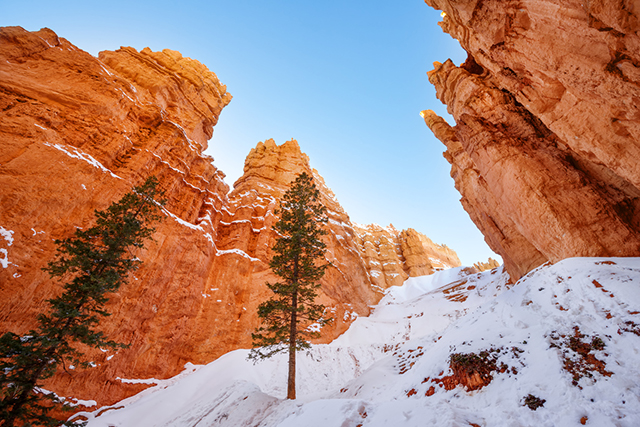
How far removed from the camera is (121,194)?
21.0m

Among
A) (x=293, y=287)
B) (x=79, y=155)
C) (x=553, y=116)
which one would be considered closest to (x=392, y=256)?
(x=553, y=116)

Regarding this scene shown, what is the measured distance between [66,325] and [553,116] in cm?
2513

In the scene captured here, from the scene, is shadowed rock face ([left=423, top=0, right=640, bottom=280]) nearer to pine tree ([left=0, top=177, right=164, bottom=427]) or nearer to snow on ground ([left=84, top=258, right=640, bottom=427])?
snow on ground ([left=84, top=258, right=640, bottom=427])

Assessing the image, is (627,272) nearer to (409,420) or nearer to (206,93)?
(409,420)

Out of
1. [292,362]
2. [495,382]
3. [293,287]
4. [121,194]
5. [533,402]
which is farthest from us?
[121,194]

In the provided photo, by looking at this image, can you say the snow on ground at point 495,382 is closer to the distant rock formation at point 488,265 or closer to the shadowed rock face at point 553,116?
the shadowed rock face at point 553,116

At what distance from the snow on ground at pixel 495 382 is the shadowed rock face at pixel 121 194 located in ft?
14.0

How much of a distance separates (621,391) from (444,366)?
177 inches

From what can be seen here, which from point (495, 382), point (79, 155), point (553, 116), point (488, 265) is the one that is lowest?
point (495, 382)

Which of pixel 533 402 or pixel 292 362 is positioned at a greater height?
pixel 292 362

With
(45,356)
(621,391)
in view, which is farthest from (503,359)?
(45,356)

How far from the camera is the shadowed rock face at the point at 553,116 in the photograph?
9.76 metres

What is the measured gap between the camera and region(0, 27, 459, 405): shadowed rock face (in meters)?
16.0

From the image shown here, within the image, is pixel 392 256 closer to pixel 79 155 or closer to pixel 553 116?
pixel 553 116
